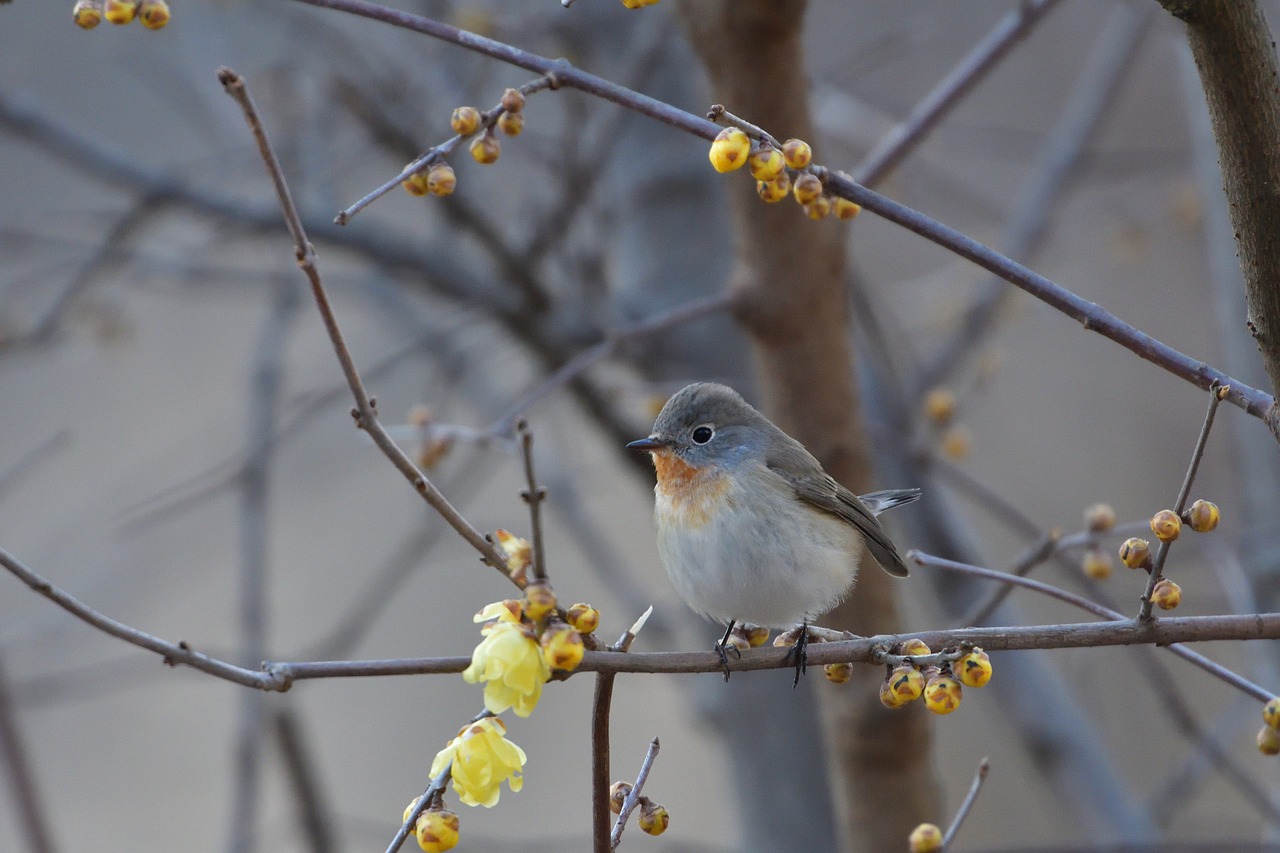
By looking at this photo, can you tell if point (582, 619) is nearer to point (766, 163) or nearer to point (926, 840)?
point (766, 163)

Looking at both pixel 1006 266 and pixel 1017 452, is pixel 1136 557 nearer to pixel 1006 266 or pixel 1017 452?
pixel 1006 266

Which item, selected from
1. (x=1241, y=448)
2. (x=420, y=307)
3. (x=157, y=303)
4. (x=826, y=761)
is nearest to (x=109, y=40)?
(x=420, y=307)

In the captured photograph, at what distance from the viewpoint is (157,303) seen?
7688mm

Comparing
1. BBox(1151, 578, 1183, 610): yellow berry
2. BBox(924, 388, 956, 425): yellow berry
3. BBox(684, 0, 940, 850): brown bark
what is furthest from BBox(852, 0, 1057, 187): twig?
BBox(1151, 578, 1183, 610): yellow berry

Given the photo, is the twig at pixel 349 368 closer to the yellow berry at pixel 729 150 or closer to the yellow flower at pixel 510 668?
the yellow flower at pixel 510 668

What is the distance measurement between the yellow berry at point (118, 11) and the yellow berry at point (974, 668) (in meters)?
1.36

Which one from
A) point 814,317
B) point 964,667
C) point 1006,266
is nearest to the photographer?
point 964,667

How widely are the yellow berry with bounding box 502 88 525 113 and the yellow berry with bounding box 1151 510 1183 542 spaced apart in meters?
1.02

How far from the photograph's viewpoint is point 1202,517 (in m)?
1.53

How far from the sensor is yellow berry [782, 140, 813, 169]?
165 centimetres

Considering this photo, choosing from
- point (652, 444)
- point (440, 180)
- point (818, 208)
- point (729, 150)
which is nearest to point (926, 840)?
point (818, 208)

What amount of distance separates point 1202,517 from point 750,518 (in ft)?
4.71

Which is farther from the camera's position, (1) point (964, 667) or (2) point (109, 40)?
(2) point (109, 40)

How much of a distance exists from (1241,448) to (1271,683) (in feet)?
2.32
